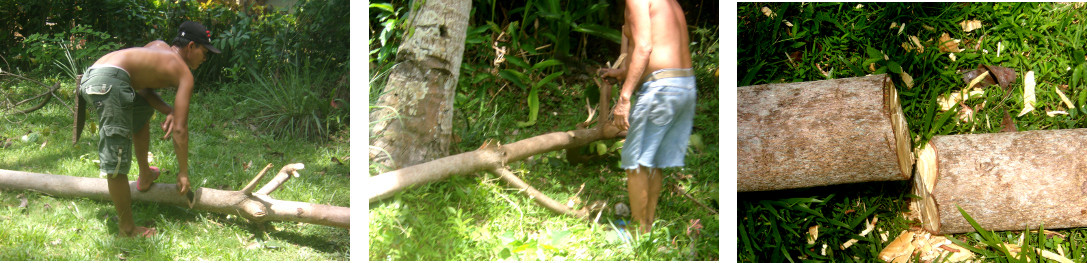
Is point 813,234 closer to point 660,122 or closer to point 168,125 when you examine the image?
point 660,122

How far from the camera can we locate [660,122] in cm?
204

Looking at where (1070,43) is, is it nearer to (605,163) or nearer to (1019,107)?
(1019,107)

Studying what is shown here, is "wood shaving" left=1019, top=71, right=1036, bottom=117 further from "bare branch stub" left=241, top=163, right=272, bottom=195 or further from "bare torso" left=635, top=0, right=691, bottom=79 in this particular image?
"bare branch stub" left=241, top=163, right=272, bottom=195

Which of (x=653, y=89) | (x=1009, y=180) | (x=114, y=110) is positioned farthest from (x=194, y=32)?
(x=1009, y=180)

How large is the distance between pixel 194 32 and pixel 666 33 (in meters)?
1.51

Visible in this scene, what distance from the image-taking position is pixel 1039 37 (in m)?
2.93

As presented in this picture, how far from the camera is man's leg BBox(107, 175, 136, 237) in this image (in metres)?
2.21

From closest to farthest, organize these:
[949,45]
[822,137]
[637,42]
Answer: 1. [637,42]
2. [822,137]
3. [949,45]

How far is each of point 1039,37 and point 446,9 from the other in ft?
8.63

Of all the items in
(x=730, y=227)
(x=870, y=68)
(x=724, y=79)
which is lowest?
(x=730, y=227)

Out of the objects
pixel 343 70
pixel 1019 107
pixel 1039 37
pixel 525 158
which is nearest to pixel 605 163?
pixel 525 158

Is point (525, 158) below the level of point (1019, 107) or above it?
above

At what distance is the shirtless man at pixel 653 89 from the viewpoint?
2027 millimetres

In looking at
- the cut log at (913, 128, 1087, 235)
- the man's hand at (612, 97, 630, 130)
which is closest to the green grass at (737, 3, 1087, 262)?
the cut log at (913, 128, 1087, 235)
